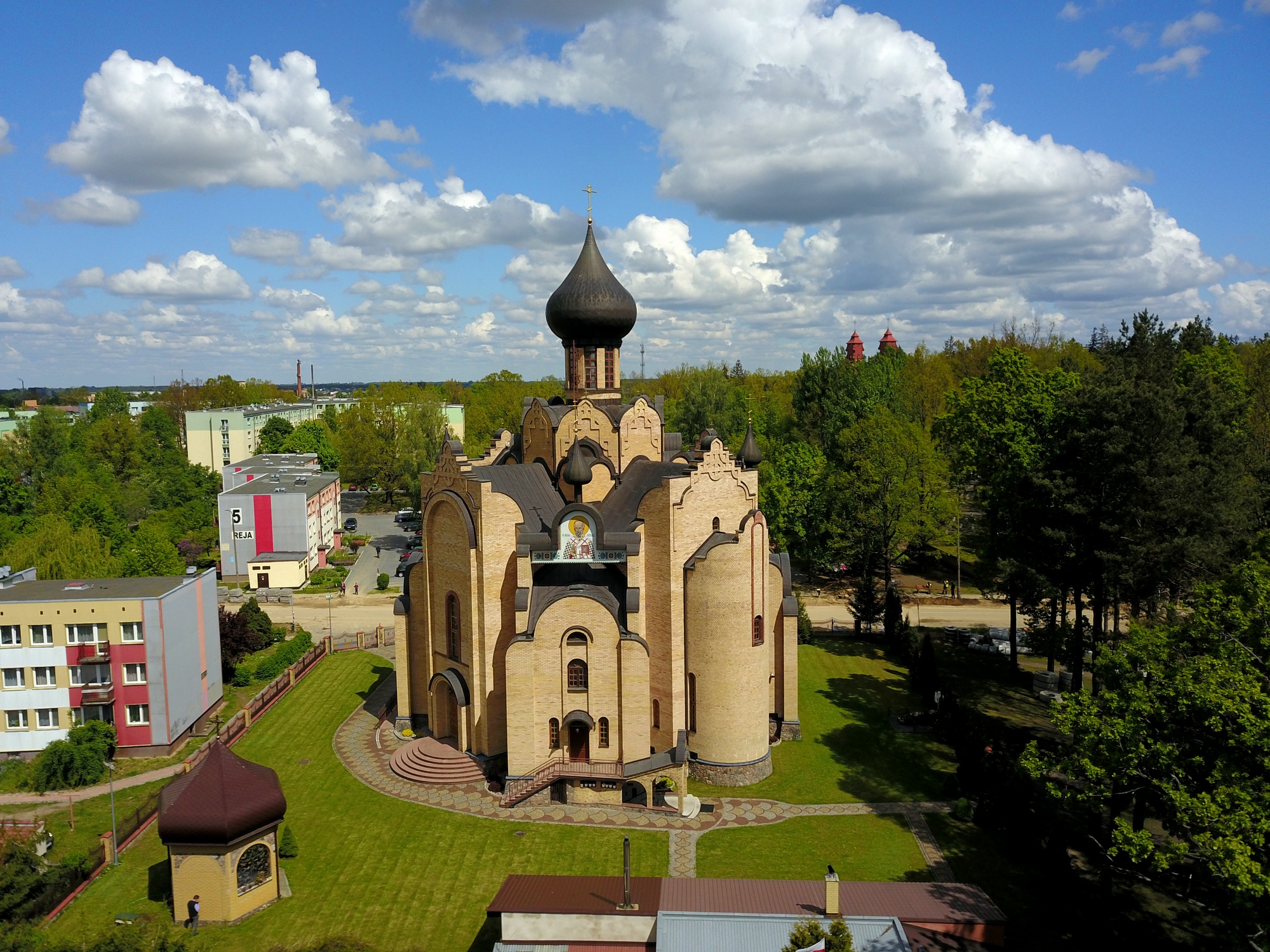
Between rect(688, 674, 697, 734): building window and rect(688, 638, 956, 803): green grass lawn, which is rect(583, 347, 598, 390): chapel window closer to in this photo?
rect(688, 674, 697, 734): building window

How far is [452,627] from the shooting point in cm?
3022

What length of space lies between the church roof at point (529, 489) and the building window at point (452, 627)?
159 inches

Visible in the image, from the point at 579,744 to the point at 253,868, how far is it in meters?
10.2

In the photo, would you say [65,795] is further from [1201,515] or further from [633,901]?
[1201,515]

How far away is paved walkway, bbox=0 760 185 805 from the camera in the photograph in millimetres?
28562

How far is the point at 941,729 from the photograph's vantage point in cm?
3259

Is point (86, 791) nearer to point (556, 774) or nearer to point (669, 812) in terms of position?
point (556, 774)

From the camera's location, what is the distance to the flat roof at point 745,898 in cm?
1838

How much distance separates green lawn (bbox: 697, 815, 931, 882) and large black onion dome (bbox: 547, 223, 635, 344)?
18.8 metres

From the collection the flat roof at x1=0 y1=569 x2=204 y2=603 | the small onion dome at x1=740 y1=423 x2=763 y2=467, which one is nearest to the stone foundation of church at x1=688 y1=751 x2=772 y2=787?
the small onion dome at x1=740 y1=423 x2=763 y2=467

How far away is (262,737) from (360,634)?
1271 cm

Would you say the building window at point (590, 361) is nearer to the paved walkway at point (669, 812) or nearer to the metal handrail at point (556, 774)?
the metal handrail at point (556, 774)

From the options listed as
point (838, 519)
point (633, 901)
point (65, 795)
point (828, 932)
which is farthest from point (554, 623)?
point (838, 519)

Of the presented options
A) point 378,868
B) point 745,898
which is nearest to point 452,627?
point 378,868
